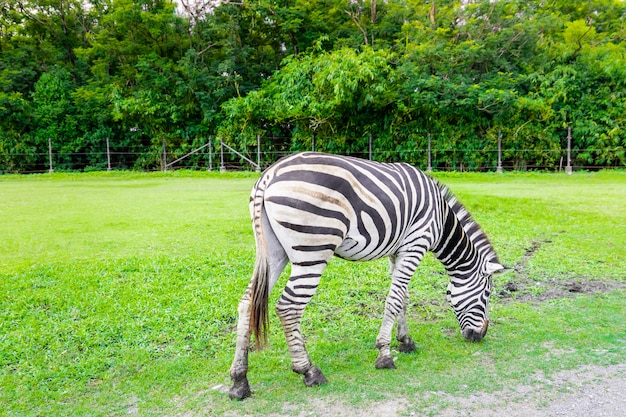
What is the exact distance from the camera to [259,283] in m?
3.51

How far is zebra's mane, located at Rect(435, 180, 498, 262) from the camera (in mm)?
4418

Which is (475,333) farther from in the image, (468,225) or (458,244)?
(468,225)

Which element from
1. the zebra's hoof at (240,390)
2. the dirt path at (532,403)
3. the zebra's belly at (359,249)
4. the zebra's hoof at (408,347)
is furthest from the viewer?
the zebra's hoof at (408,347)

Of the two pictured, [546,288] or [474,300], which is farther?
[546,288]

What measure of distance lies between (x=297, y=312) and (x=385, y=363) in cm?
87

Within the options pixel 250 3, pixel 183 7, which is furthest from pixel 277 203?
pixel 183 7

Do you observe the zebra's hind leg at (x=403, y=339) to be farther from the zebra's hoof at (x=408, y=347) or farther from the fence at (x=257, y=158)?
the fence at (x=257, y=158)

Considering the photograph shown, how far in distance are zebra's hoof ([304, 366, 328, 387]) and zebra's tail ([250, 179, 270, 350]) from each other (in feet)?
1.28

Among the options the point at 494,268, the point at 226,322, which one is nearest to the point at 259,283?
the point at 226,322

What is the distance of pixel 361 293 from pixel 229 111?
66.2 feet

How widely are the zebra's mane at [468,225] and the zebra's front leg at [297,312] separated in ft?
5.24

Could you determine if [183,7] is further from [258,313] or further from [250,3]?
[258,313]

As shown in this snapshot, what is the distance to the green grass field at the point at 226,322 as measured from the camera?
3473 mm

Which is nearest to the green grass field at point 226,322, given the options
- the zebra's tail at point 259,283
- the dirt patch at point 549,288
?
the dirt patch at point 549,288
